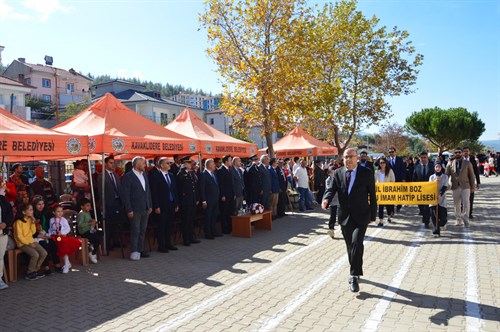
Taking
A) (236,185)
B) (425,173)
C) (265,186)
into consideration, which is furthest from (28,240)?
(425,173)

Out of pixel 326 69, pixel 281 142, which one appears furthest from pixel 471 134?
pixel 281 142

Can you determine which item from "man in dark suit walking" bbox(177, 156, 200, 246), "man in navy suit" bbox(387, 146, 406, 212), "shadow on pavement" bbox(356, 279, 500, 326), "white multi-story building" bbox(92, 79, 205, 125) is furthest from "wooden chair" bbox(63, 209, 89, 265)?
"white multi-story building" bbox(92, 79, 205, 125)

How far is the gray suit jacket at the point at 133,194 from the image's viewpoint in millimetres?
7988

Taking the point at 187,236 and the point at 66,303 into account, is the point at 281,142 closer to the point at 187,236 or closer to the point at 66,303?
the point at 187,236

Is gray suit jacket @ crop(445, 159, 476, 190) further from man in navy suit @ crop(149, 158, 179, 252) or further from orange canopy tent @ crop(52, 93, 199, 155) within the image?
man in navy suit @ crop(149, 158, 179, 252)

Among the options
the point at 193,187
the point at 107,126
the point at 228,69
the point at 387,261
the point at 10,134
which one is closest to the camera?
the point at 10,134

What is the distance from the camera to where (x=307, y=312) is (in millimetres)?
5145

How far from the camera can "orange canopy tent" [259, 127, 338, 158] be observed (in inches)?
728

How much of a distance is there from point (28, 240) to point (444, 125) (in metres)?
46.0

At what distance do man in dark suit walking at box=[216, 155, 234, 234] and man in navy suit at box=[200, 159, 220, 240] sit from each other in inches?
16.3

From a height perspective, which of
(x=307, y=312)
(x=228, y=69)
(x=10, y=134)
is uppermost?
(x=228, y=69)

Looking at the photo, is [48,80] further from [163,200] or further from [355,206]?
[355,206]

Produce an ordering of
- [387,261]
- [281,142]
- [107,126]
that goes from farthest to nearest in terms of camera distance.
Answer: [281,142] → [107,126] → [387,261]

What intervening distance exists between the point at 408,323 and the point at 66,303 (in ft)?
14.4
